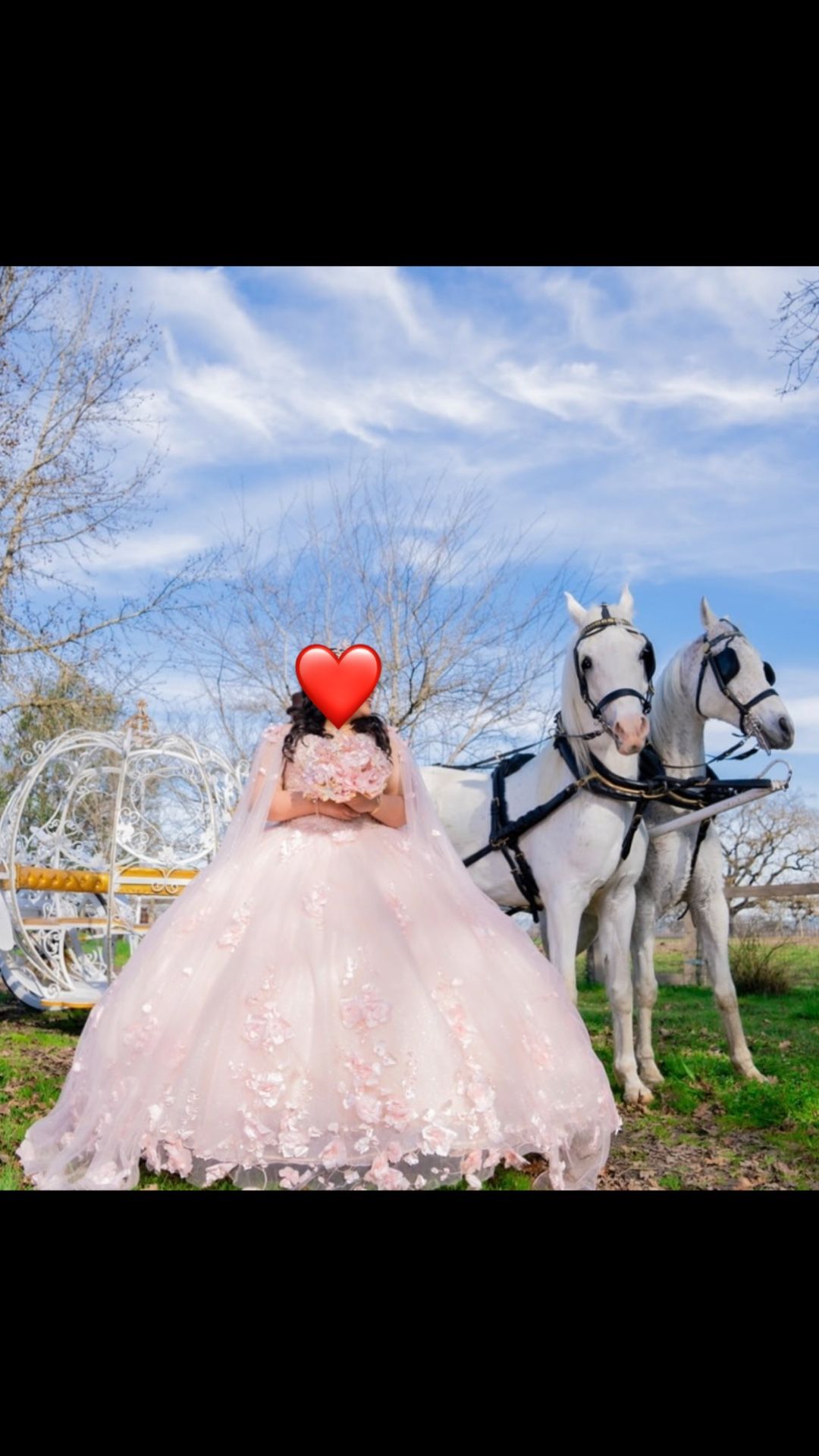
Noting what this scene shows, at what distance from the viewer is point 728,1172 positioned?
4668 mm

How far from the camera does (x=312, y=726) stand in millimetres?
4465

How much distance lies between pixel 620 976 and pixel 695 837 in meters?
1.04

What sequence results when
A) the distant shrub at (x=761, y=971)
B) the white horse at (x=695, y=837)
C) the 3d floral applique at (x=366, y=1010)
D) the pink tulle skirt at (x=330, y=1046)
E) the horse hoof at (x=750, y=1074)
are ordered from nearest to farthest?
1. the pink tulle skirt at (x=330, y=1046)
2. the 3d floral applique at (x=366, y=1010)
3. the white horse at (x=695, y=837)
4. the horse hoof at (x=750, y=1074)
5. the distant shrub at (x=761, y=971)

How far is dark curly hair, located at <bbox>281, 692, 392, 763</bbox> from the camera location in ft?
14.5

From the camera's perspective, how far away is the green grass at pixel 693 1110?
457 cm

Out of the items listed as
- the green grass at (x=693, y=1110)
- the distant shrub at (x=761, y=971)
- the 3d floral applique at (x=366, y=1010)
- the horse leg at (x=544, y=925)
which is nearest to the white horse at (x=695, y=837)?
the green grass at (x=693, y=1110)

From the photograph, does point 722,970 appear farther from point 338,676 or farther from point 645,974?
point 338,676

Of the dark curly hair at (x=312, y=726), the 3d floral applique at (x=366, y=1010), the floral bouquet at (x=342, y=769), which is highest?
the dark curly hair at (x=312, y=726)

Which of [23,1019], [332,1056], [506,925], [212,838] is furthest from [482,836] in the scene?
[23,1019]

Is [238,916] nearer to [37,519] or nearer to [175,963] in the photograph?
[175,963]

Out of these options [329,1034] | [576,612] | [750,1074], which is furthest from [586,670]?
[750,1074]

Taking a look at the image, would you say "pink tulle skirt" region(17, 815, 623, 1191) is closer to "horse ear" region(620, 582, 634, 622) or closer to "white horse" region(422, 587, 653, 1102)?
"white horse" region(422, 587, 653, 1102)

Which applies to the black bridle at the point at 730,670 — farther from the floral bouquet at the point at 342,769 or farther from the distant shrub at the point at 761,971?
the distant shrub at the point at 761,971

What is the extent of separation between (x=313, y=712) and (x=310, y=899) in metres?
0.84
